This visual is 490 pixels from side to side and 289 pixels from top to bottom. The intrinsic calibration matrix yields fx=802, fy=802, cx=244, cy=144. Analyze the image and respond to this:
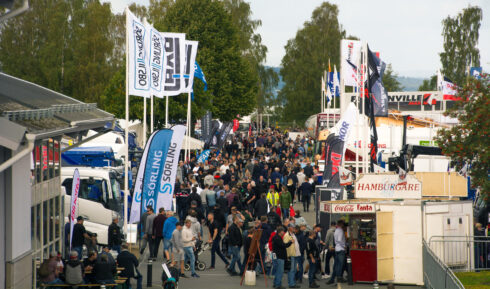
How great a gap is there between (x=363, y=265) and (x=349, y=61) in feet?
66.8

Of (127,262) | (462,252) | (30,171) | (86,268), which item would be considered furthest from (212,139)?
(30,171)

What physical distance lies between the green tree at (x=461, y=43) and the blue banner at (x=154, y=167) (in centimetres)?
7410

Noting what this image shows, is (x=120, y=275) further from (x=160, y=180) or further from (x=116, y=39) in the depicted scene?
(x=116, y=39)

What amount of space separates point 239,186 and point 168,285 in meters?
14.8

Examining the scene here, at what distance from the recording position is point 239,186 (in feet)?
101

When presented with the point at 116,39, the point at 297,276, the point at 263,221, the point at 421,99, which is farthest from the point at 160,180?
the point at 421,99

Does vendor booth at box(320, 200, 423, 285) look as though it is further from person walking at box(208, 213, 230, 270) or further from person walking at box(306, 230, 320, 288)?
person walking at box(208, 213, 230, 270)

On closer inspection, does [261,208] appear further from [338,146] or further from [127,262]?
[127,262]

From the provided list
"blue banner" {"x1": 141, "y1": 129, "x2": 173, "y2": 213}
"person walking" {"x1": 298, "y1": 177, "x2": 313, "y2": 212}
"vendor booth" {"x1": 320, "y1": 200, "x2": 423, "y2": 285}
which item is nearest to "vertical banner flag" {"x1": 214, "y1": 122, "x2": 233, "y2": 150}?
"person walking" {"x1": 298, "y1": 177, "x2": 313, "y2": 212}

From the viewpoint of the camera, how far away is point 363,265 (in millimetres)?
18688

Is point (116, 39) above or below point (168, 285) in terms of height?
above

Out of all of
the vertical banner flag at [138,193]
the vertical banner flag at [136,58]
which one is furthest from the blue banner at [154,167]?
the vertical banner flag at [136,58]

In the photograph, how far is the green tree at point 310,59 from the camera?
3627 inches

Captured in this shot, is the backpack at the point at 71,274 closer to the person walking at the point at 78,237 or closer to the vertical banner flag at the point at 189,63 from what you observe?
the person walking at the point at 78,237
